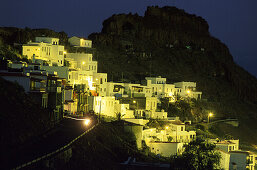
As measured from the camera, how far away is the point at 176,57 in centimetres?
9469

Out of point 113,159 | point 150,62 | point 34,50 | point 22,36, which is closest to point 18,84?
point 113,159

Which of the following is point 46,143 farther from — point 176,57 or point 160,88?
point 176,57

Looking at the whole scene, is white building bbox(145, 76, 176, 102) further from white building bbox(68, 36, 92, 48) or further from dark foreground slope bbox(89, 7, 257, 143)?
white building bbox(68, 36, 92, 48)

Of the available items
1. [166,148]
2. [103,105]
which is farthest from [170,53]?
[166,148]

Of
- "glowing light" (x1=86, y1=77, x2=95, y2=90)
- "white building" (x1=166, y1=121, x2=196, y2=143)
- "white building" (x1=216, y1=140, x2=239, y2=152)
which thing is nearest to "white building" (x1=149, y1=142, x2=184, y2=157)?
"white building" (x1=216, y1=140, x2=239, y2=152)

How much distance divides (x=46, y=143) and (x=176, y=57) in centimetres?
7421

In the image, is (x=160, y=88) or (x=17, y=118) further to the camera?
(x=160, y=88)

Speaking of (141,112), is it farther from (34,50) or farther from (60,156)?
(60,156)

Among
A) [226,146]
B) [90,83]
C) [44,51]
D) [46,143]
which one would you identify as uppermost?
[44,51]

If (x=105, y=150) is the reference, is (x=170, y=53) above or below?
above

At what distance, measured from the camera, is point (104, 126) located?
35500 mm

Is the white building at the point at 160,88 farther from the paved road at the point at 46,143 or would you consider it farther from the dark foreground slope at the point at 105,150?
the paved road at the point at 46,143

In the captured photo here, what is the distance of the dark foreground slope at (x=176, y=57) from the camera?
249 ft

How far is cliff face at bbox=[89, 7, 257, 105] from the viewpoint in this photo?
80.2 m
